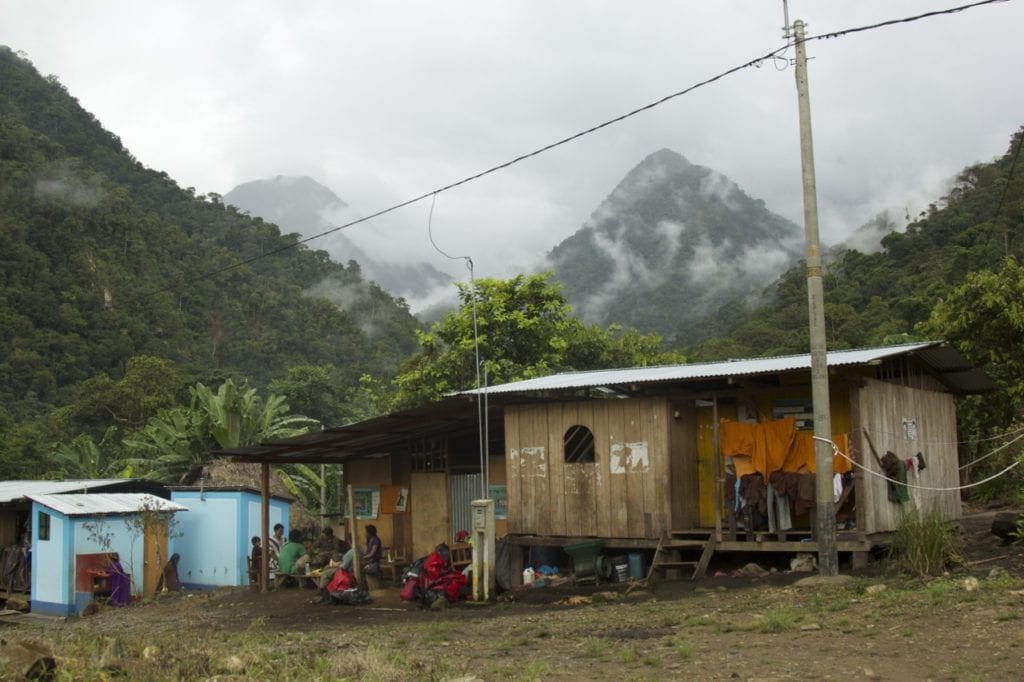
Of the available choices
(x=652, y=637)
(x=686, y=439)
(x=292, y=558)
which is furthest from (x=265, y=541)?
(x=652, y=637)

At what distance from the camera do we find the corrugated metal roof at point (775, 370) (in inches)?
513

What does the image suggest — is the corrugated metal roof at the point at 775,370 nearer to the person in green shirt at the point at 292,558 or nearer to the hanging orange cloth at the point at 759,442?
the hanging orange cloth at the point at 759,442

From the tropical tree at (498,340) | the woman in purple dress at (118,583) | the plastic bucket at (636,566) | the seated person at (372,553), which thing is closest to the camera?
the plastic bucket at (636,566)

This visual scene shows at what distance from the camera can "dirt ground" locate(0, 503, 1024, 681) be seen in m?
7.54

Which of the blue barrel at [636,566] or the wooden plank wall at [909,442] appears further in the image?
the blue barrel at [636,566]

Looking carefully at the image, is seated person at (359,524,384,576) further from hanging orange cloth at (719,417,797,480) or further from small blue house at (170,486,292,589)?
hanging orange cloth at (719,417,797,480)

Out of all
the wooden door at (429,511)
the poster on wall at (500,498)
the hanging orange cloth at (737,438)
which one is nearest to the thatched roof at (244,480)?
the wooden door at (429,511)

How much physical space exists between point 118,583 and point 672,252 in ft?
320

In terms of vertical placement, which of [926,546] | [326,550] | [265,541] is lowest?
[326,550]

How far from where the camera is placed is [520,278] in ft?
96.2

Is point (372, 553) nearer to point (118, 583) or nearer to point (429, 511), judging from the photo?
point (429, 511)

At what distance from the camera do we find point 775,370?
12.8 metres

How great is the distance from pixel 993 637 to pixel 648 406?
686cm

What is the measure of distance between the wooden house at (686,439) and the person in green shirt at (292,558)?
2.08 m
